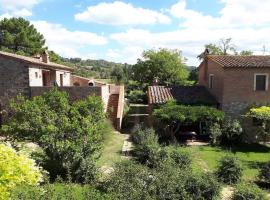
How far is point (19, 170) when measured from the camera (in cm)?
775

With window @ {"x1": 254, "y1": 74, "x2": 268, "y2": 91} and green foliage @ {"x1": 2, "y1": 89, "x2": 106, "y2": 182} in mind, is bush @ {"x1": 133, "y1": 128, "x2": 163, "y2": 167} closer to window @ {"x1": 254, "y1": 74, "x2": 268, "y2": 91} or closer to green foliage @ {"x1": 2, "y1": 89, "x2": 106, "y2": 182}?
green foliage @ {"x1": 2, "y1": 89, "x2": 106, "y2": 182}

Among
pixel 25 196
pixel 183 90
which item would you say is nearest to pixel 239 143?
pixel 183 90

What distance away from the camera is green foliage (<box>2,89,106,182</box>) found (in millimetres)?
14961

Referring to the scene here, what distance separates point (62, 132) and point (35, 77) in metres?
12.2

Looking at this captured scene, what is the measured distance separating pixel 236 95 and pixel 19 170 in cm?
2013

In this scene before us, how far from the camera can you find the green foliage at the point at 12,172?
7.37 m

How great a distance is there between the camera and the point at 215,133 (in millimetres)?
23125

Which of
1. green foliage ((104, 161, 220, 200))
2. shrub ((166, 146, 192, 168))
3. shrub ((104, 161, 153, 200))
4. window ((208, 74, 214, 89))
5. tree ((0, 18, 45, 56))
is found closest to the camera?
shrub ((104, 161, 153, 200))

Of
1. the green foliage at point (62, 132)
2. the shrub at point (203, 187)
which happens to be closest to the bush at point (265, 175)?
the shrub at point (203, 187)

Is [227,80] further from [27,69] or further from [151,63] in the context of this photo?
[151,63]

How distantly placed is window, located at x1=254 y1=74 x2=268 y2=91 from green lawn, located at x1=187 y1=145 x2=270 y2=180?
4217mm

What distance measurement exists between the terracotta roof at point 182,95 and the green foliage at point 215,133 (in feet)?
9.51

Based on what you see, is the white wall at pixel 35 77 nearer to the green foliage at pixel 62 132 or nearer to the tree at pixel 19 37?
the green foliage at pixel 62 132

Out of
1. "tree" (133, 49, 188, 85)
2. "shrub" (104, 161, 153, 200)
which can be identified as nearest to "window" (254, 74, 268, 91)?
"shrub" (104, 161, 153, 200)
